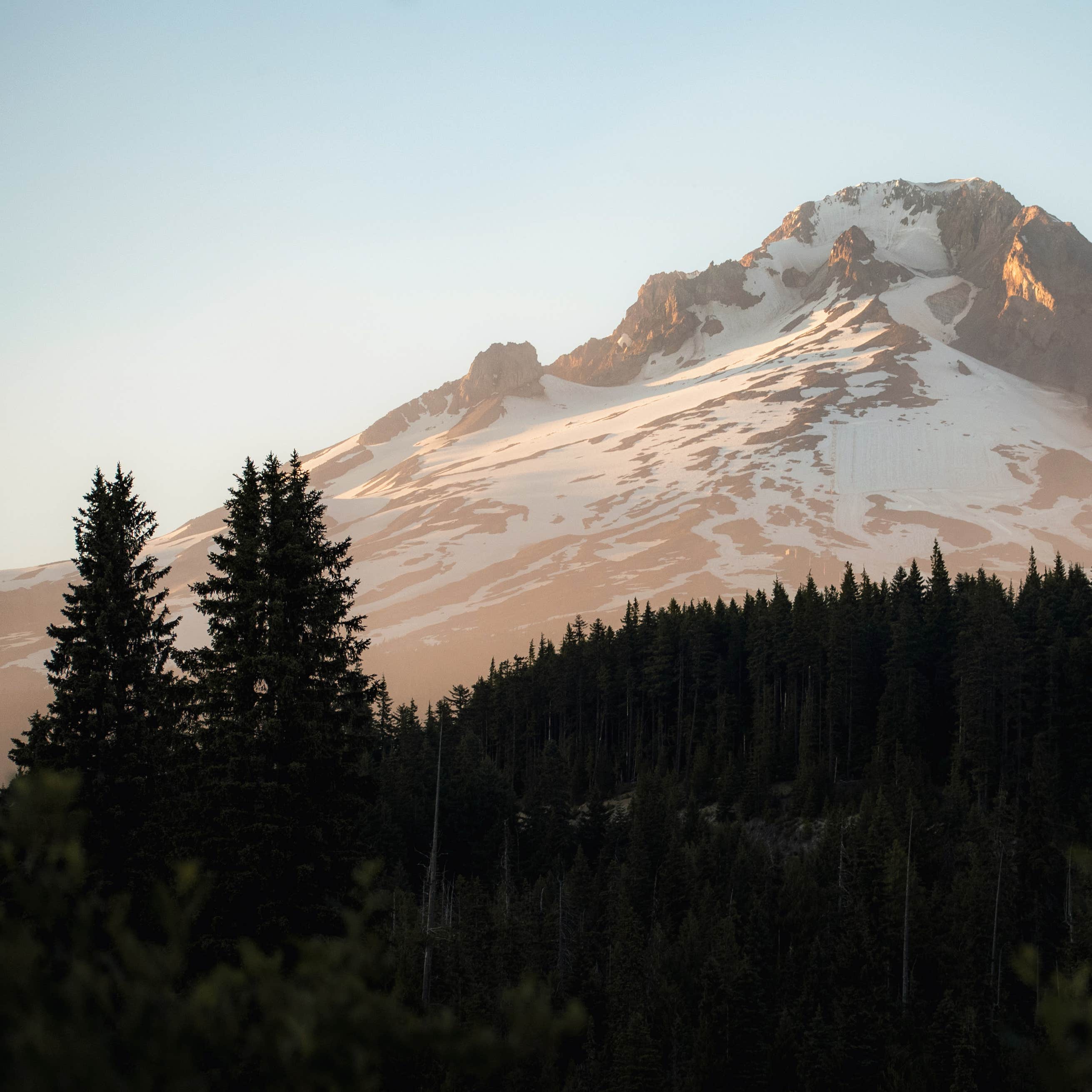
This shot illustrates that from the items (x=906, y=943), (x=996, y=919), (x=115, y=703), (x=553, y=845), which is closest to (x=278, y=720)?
(x=115, y=703)

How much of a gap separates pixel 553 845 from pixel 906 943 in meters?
28.4

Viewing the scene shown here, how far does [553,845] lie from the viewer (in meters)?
67.4

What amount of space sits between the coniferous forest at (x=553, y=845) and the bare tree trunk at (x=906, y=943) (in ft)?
0.80

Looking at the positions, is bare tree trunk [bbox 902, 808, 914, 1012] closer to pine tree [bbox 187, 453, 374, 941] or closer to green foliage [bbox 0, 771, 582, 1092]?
pine tree [bbox 187, 453, 374, 941]

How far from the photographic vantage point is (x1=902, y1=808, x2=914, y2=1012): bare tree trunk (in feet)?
139

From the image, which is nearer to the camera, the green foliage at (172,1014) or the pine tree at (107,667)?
the green foliage at (172,1014)

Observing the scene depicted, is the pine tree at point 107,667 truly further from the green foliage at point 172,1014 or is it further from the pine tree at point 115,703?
the green foliage at point 172,1014

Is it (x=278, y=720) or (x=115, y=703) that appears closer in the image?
(x=278, y=720)

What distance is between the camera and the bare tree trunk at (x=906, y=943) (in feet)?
139

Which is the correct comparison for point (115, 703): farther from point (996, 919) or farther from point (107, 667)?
point (996, 919)

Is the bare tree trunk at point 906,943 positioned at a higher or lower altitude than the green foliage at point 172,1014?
lower

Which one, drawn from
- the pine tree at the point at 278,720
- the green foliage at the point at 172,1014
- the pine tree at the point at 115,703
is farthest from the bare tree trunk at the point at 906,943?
the green foliage at the point at 172,1014

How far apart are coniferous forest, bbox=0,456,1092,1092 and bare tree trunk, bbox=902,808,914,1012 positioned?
245mm

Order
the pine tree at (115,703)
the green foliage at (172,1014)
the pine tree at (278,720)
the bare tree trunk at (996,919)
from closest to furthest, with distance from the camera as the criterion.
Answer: the green foliage at (172,1014) → the pine tree at (278,720) → the pine tree at (115,703) → the bare tree trunk at (996,919)
